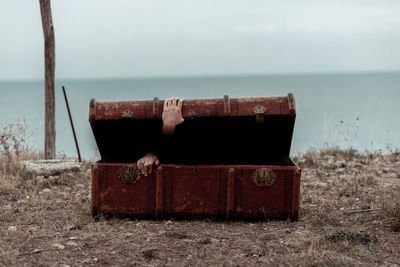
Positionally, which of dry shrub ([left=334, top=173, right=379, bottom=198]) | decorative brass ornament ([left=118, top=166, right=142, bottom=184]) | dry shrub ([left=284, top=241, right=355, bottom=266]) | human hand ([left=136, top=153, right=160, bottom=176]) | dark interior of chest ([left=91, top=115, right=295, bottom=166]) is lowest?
dry shrub ([left=284, top=241, right=355, bottom=266])

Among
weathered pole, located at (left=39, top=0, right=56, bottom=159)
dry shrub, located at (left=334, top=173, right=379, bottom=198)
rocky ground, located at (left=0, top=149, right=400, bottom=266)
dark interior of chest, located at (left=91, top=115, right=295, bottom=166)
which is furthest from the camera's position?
weathered pole, located at (left=39, top=0, right=56, bottom=159)

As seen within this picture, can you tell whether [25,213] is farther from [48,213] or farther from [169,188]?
[169,188]

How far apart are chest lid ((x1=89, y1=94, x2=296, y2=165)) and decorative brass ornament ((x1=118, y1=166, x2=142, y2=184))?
1.25ft

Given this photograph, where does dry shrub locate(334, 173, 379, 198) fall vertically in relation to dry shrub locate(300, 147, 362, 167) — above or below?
below

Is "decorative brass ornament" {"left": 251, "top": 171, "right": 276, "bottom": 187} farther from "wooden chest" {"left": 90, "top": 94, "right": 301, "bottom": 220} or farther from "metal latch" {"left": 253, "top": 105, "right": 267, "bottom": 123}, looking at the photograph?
"metal latch" {"left": 253, "top": 105, "right": 267, "bottom": 123}

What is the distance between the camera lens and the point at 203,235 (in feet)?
18.0

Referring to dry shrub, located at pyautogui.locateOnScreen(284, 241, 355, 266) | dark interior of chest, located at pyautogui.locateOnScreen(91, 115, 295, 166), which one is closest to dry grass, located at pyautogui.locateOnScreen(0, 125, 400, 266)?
dry shrub, located at pyautogui.locateOnScreen(284, 241, 355, 266)

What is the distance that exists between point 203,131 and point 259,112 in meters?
0.63

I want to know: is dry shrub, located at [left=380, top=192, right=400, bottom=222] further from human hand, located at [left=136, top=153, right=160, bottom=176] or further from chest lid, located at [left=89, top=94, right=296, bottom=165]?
human hand, located at [left=136, top=153, right=160, bottom=176]

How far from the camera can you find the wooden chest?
18.9 feet

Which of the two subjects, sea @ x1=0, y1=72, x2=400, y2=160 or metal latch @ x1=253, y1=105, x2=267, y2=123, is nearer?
metal latch @ x1=253, y1=105, x2=267, y2=123

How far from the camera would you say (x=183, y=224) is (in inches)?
231

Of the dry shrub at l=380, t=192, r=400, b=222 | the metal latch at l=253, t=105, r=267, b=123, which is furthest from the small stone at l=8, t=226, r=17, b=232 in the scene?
the dry shrub at l=380, t=192, r=400, b=222

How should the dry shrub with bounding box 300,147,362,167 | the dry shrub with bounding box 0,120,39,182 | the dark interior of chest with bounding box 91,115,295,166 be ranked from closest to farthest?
1. the dark interior of chest with bounding box 91,115,295,166
2. the dry shrub with bounding box 0,120,39,182
3. the dry shrub with bounding box 300,147,362,167
